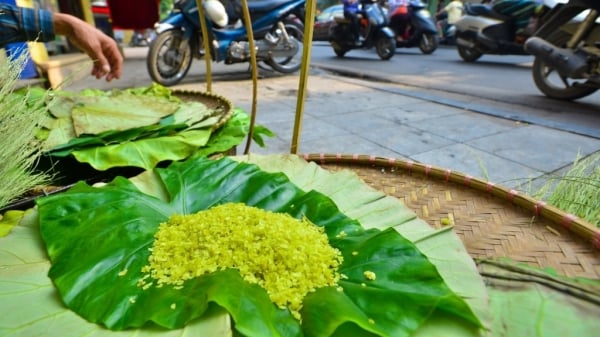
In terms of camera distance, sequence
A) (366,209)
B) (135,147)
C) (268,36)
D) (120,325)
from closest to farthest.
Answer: (120,325) < (366,209) < (135,147) < (268,36)

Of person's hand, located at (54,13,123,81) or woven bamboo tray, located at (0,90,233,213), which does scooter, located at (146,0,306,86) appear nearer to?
person's hand, located at (54,13,123,81)

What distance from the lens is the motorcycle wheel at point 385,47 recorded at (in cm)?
729

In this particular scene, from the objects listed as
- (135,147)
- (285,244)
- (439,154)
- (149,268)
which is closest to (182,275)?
(149,268)

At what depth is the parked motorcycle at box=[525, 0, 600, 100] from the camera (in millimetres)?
3330

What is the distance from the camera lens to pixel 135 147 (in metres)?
1.10

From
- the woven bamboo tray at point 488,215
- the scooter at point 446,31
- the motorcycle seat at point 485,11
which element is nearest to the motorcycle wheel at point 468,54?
the motorcycle seat at point 485,11

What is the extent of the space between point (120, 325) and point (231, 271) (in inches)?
7.0

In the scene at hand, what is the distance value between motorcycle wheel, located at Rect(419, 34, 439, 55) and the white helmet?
16.9 feet

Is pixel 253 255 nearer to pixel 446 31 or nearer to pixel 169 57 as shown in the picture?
pixel 169 57

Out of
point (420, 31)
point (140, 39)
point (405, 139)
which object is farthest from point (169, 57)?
point (140, 39)

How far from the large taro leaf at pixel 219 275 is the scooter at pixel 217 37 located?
377 centimetres

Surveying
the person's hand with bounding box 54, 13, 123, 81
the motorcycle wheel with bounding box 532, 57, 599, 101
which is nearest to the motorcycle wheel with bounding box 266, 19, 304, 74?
the motorcycle wheel with bounding box 532, 57, 599, 101

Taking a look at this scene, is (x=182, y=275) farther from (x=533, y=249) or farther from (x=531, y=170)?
(x=531, y=170)

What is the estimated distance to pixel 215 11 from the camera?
15.0 ft
